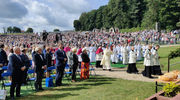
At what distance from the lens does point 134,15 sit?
76750 millimetres

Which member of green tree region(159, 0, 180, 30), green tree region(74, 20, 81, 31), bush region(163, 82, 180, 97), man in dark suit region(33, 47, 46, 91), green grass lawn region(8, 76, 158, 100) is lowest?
green grass lawn region(8, 76, 158, 100)

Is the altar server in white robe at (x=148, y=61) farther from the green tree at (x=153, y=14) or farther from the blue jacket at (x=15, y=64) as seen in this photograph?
the green tree at (x=153, y=14)

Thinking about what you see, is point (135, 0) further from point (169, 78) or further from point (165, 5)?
point (169, 78)

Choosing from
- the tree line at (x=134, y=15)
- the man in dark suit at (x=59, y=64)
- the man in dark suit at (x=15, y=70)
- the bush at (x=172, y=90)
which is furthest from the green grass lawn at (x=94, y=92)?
the tree line at (x=134, y=15)

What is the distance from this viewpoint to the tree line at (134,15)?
178 ft

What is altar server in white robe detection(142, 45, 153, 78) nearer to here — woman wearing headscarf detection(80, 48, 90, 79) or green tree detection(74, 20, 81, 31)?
woman wearing headscarf detection(80, 48, 90, 79)

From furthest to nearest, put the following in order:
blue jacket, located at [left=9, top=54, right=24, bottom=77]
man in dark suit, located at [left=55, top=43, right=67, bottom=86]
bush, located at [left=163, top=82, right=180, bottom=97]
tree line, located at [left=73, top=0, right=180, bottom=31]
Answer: tree line, located at [left=73, top=0, right=180, bottom=31]
man in dark suit, located at [left=55, top=43, right=67, bottom=86]
blue jacket, located at [left=9, top=54, right=24, bottom=77]
bush, located at [left=163, top=82, right=180, bottom=97]

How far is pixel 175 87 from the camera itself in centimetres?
567

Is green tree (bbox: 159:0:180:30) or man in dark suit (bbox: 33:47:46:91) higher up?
green tree (bbox: 159:0:180:30)

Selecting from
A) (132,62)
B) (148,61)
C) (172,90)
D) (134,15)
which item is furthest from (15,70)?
(134,15)

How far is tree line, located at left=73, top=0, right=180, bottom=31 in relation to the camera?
54.3 metres

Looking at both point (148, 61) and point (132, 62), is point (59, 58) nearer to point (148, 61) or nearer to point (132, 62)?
point (148, 61)

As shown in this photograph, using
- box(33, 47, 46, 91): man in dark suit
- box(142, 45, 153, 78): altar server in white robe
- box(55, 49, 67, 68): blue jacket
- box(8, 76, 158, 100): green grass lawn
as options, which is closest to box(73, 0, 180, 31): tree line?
box(142, 45, 153, 78): altar server in white robe

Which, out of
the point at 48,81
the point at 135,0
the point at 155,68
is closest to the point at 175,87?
the point at 48,81
